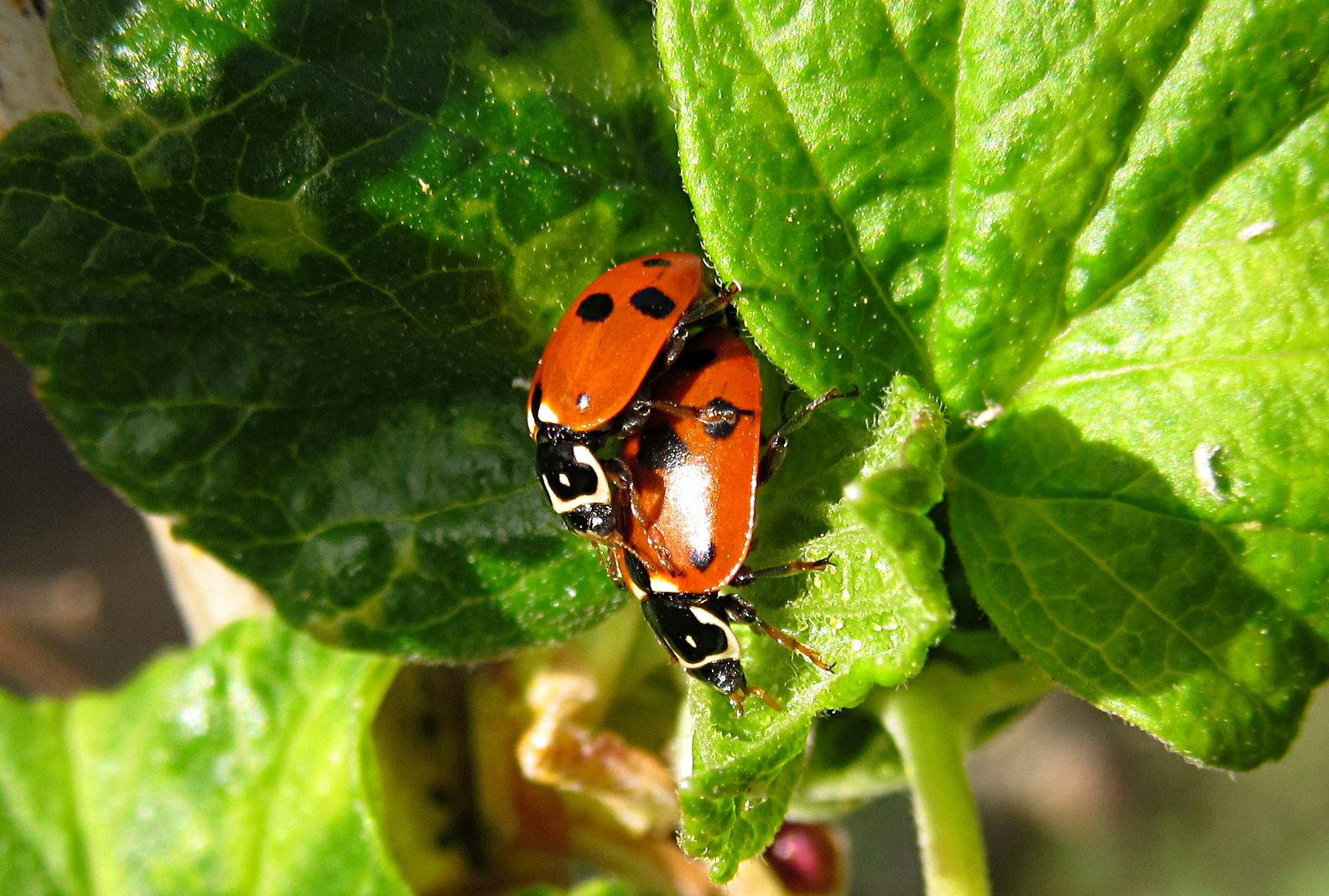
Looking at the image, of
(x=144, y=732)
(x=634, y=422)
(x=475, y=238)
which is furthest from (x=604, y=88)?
(x=144, y=732)

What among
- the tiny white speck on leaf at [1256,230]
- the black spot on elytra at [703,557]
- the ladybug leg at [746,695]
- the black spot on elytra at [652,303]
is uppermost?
the black spot on elytra at [652,303]

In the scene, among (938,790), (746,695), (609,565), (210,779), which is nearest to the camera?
(746,695)

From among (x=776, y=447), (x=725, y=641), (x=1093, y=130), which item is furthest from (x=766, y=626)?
(x=1093, y=130)

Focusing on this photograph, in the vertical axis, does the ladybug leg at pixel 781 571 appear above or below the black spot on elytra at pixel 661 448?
below

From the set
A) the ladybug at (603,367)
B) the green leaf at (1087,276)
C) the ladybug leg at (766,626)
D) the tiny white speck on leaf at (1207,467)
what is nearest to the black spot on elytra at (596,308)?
the ladybug at (603,367)

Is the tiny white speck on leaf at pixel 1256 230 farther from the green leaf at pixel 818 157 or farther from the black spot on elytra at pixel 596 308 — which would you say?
the black spot on elytra at pixel 596 308

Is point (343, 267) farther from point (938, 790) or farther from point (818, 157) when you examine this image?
point (938, 790)

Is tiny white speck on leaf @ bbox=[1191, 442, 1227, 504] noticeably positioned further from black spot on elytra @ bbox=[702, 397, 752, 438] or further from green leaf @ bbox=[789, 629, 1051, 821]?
black spot on elytra @ bbox=[702, 397, 752, 438]
